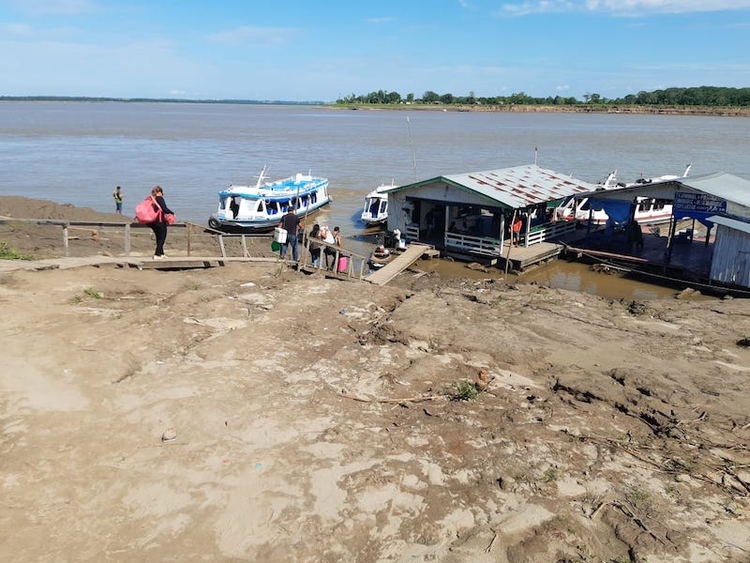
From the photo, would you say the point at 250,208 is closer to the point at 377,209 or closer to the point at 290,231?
the point at 377,209

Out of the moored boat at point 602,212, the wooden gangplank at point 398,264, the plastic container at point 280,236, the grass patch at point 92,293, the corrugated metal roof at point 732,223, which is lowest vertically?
the wooden gangplank at point 398,264

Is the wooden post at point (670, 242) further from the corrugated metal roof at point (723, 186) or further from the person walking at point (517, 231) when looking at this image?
the person walking at point (517, 231)

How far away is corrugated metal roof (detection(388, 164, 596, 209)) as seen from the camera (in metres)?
21.4

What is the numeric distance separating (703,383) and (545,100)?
610ft

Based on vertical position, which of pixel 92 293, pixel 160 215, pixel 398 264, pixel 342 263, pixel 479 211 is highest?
pixel 160 215

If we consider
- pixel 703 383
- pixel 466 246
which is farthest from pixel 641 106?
pixel 703 383

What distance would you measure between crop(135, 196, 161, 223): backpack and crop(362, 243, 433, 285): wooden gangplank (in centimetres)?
681

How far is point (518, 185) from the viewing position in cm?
2392

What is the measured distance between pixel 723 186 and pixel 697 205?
88.1 inches

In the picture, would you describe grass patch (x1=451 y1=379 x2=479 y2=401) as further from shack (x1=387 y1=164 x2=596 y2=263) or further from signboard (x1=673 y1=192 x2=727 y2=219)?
signboard (x1=673 y1=192 x2=727 y2=219)

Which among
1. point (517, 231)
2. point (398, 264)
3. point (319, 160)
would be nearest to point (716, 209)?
point (517, 231)

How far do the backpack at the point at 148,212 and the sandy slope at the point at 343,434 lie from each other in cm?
148

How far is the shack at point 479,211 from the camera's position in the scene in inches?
856

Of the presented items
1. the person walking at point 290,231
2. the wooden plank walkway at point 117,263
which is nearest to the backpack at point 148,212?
the wooden plank walkway at point 117,263
